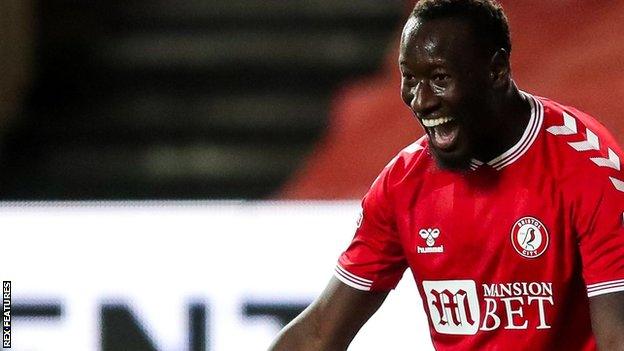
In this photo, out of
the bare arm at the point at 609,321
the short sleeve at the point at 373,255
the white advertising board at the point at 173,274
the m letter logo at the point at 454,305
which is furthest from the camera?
the white advertising board at the point at 173,274

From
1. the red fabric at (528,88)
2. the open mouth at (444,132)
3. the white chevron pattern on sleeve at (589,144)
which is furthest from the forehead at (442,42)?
the red fabric at (528,88)

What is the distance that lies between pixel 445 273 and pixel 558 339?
0.24 meters

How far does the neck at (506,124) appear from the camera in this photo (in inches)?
78.2

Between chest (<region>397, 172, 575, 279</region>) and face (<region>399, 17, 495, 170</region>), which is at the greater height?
face (<region>399, 17, 495, 170</region>)

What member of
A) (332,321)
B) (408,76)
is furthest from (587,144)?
(332,321)

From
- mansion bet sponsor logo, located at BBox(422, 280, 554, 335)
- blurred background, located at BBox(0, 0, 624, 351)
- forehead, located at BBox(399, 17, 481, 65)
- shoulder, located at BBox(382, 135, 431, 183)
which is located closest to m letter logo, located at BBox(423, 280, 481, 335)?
mansion bet sponsor logo, located at BBox(422, 280, 554, 335)

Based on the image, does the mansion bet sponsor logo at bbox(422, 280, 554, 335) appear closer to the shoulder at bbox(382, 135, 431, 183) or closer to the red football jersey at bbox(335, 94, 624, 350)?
the red football jersey at bbox(335, 94, 624, 350)

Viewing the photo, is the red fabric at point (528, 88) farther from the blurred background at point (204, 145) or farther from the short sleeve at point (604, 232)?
the short sleeve at point (604, 232)

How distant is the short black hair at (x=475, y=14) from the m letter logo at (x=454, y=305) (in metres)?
0.45

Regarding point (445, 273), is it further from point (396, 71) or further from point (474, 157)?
point (396, 71)

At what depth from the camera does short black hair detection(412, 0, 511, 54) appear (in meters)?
1.93

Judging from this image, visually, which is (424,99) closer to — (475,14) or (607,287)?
→ (475,14)

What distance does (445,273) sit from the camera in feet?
6.87

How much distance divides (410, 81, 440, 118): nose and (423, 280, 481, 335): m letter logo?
352mm
